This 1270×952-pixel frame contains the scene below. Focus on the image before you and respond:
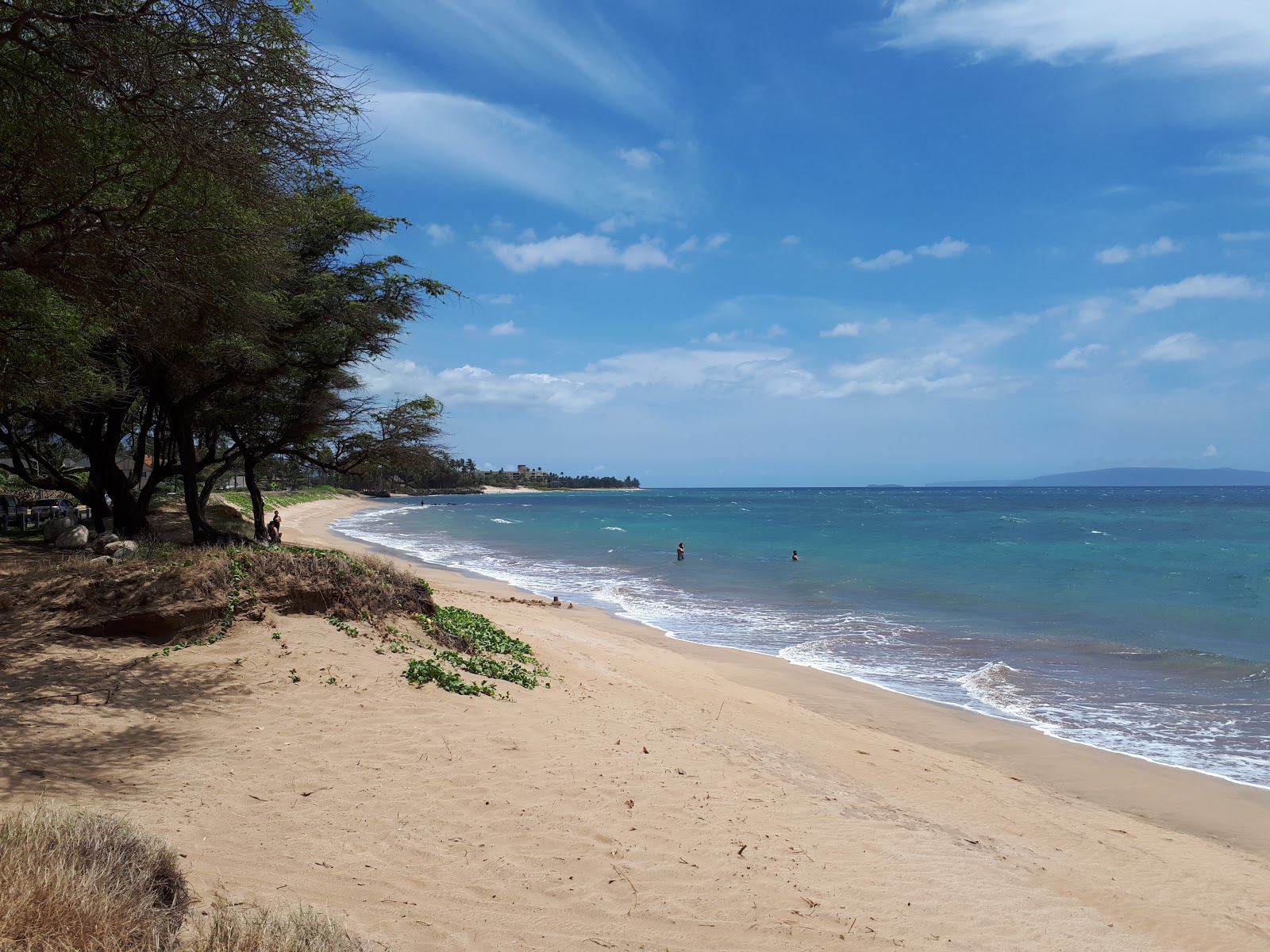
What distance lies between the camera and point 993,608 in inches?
862

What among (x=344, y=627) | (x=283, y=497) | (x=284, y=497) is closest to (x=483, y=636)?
(x=344, y=627)

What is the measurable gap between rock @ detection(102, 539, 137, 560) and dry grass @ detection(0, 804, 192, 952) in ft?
29.0

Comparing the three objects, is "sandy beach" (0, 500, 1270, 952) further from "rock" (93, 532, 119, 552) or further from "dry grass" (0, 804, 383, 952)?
"rock" (93, 532, 119, 552)

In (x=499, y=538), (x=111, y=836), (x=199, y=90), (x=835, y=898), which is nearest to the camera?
(x=111, y=836)

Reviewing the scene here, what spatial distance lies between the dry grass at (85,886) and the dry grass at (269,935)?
14cm

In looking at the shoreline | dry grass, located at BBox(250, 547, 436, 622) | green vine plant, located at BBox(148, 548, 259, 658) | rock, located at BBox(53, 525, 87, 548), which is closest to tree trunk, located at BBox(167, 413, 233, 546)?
rock, located at BBox(53, 525, 87, 548)

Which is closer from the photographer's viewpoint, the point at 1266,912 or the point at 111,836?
the point at 111,836

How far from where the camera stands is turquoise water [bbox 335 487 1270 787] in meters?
12.1

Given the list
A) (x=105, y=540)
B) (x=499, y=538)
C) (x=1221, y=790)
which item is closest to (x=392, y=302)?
(x=105, y=540)

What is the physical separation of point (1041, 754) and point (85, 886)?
10357 mm

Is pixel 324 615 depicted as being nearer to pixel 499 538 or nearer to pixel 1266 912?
pixel 1266 912

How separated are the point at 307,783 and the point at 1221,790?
966cm

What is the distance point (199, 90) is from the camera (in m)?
6.57

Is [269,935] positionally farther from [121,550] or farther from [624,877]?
[121,550]
